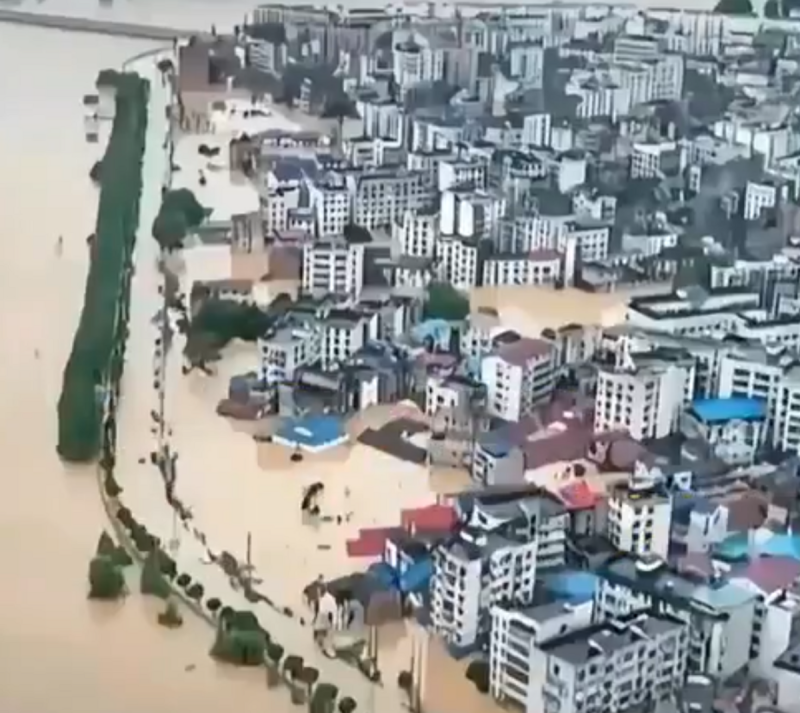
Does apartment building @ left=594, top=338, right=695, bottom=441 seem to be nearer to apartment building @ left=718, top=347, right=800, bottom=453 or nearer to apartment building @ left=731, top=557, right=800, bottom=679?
apartment building @ left=718, top=347, right=800, bottom=453

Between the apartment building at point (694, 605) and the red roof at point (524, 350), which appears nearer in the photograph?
the apartment building at point (694, 605)

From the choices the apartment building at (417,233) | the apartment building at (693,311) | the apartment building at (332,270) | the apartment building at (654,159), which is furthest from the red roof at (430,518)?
the apartment building at (654,159)

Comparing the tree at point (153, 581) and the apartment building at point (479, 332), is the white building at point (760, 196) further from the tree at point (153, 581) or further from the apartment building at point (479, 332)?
the tree at point (153, 581)

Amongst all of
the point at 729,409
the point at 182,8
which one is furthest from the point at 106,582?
the point at 182,8

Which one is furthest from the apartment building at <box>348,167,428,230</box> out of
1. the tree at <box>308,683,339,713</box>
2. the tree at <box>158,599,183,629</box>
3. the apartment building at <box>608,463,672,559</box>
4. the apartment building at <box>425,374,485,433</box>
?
the tree at <box>308,683,339,713</box>

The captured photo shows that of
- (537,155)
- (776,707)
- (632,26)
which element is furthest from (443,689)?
(632,26)

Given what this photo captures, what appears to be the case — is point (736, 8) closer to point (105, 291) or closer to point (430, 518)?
point (105, 291)
